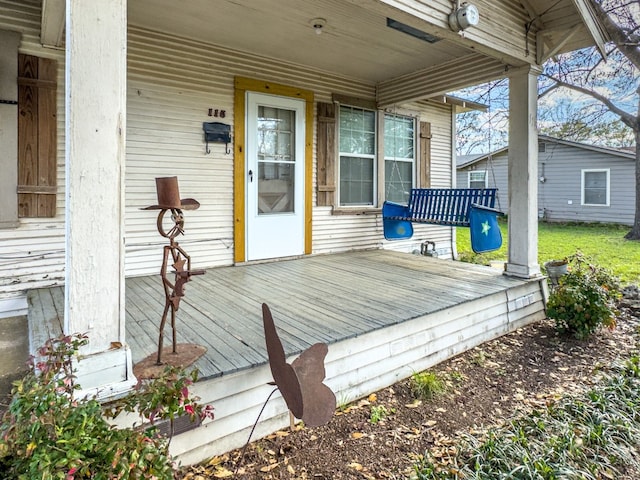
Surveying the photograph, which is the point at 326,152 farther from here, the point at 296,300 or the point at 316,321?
the point at 316,321

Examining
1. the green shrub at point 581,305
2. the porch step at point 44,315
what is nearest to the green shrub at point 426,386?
the green shrub at point 581,305

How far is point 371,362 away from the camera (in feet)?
8.29

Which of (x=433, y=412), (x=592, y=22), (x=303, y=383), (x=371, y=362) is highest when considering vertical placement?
(x=592, y=22)

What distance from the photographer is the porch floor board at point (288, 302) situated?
7.44ft

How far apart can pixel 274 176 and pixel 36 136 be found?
2.31m

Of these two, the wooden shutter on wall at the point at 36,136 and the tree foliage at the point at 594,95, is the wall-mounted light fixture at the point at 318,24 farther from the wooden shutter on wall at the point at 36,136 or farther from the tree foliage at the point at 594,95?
the tree foliage at the point at 594,95

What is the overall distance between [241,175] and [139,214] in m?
1.14

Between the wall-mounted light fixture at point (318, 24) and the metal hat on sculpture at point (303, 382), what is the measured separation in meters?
3.02

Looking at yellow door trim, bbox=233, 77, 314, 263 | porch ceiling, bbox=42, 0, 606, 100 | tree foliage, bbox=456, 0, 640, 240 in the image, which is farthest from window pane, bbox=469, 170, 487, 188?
A: yellow door trim, bbox=233, 77, 314, 263

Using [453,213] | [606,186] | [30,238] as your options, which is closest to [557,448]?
[453,213]

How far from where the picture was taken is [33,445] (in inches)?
45.1

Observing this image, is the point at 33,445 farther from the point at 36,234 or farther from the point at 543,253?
the point at 543,253

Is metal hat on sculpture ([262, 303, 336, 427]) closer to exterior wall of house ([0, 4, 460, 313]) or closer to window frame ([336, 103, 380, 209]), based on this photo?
exterior wall of house ([0, 4, 460, 313])

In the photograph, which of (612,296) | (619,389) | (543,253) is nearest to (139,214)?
(619,389)
